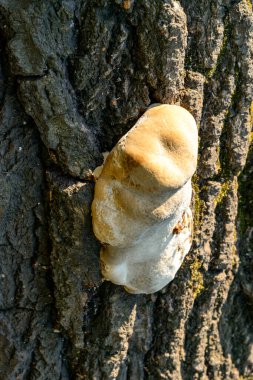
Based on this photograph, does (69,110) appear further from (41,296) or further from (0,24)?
(41,296)

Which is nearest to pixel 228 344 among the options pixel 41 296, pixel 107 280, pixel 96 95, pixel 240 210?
pixel 240 210

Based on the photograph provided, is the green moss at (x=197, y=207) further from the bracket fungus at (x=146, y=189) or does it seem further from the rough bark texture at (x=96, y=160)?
the bracket fungus at (x=146, y=189)

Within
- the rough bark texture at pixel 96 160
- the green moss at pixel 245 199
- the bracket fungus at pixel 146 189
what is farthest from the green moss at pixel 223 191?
the bracket fungus at pixel 146 189

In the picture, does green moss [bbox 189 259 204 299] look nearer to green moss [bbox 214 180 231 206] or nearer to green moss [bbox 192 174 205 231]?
green moss [bbox 192 174 205 231]

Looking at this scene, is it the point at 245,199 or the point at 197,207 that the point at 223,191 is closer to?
the point at 197,207

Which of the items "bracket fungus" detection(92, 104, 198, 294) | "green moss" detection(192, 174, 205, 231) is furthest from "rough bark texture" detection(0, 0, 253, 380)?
"bracket fungus" detection(92, 104, 198, 294)

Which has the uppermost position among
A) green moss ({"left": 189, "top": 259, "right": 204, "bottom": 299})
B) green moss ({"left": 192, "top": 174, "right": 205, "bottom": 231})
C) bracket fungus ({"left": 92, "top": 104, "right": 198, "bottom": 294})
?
bracket fungus ({"left": 92, "top": 104, "right": 198, "bottom": 294})
